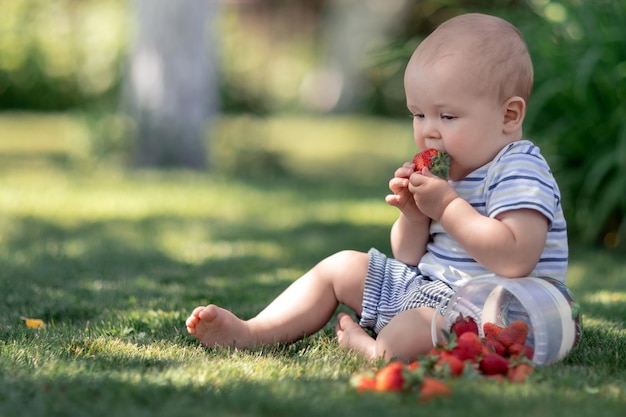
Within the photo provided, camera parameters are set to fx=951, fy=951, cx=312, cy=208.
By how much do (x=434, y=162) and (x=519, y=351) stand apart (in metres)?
0.60

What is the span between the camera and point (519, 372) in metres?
2.40

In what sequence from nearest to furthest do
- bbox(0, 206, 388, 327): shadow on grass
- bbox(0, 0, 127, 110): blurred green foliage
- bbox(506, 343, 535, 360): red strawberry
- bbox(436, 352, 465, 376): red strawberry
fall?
1. bbox(436, 352, 465, 376): red strawberry
2. bbox(506, 343, 535, 360): red strawberry
3. bbox(0, 206, 388, 327): shadow on grass
4. bbox(0, 0, 127, 110): blurred green foliage

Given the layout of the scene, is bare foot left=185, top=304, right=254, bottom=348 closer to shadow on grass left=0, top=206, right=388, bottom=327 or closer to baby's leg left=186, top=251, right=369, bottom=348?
baby's leg left=186, top=251, right=369, bottom=348

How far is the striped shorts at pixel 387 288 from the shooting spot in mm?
2893

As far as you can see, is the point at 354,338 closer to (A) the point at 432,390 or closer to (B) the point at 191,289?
(A) the point at 432,390

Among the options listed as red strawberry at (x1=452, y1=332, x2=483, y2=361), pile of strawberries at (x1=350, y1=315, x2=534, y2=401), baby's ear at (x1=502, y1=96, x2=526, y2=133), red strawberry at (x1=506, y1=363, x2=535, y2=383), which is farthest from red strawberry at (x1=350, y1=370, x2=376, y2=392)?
baby's ear at (x1=502, y1=96, x2=526, y2=133)

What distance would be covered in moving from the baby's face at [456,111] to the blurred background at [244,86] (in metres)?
2.35

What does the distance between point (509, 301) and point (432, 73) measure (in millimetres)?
706

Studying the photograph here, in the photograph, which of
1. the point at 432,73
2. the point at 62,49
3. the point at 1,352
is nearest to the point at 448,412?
the point at 432,73

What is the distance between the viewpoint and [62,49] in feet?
53.9

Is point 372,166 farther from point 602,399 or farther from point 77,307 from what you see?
point 602,399

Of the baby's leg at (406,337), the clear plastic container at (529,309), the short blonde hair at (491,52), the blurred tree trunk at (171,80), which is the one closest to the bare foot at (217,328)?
the baby's leg at (406,337)

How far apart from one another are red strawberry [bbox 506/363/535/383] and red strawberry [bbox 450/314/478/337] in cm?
28

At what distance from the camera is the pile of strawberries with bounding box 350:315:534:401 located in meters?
2.24
